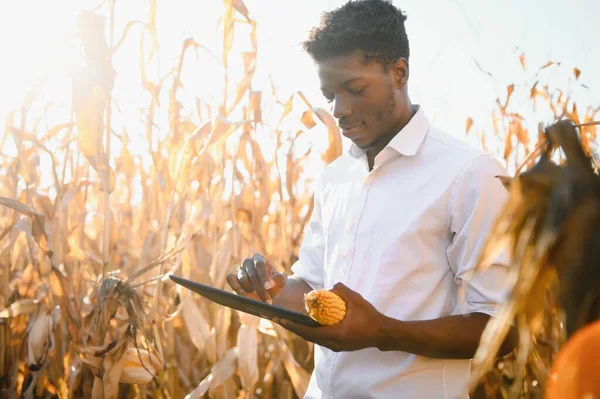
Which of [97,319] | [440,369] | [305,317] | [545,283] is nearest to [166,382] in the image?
[97,319]

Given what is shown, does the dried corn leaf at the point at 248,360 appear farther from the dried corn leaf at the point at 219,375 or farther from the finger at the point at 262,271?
the finger at the point at 262,271

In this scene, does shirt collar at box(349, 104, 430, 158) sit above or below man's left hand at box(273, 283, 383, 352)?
above

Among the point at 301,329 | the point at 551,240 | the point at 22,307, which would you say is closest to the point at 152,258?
the point at 22,307

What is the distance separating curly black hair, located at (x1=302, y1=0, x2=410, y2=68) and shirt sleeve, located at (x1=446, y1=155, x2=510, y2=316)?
387mm

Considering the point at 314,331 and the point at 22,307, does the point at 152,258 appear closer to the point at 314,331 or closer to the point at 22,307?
the point at 22,307

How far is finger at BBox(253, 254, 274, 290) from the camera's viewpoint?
5.12ft

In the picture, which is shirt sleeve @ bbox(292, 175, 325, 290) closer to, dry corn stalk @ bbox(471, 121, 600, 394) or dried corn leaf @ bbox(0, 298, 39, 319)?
dried corn leaf @ bbox(0, 298, 39, 319)

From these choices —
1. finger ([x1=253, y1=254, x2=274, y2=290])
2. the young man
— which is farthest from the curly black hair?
finger ([x1=253, y1=254, x2=274, y2=290])

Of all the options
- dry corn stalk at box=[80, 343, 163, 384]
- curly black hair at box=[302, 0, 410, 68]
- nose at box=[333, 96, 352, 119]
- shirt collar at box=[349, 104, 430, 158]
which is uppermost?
curly black hair at box=[302, 0, 410, 68]

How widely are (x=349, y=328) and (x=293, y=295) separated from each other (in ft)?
1.61

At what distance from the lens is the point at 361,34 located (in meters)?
1.65

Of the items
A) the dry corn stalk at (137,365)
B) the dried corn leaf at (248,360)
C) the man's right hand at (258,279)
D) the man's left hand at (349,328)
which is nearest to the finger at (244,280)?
the man's right hand at (258,279)

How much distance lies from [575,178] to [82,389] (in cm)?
198

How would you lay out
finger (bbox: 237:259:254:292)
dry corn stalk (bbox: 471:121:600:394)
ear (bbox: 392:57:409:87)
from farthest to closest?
ear (bbox: 392:57:409:87) → finger (bbox: 237:259:254:292) → dry corn stalk (bbox: 471:121:600:394)
